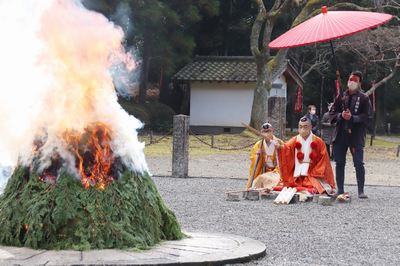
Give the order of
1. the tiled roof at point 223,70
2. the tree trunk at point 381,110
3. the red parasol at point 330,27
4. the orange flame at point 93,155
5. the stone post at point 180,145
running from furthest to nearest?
the tree trunk at point 381,110
the tiled roof at point 223,70
the stone post at point 180,145
the red parasol at point 330,27
the orange flame at point 93,155

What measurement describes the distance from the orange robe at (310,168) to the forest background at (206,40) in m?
7.71

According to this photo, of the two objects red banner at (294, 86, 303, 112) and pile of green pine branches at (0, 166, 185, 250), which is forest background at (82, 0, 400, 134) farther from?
pile of green pine branches at (0, 166, 185, 250)

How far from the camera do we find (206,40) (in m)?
25.8

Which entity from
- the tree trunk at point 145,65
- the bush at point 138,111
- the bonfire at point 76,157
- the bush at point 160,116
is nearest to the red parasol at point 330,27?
the bonfire at point 76,157

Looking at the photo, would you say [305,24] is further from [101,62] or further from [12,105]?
[12,105]

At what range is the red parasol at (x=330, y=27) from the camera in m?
5.70

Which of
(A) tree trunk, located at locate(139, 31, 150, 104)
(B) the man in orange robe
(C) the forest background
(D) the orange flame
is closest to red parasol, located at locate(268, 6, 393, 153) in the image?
(B) the man in orange robe

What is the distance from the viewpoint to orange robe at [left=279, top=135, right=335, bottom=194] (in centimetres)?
697

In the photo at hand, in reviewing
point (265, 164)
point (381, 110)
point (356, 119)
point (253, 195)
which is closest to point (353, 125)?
point (356, 119)

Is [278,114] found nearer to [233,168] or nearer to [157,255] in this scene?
[233,168]

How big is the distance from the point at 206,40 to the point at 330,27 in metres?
20.3

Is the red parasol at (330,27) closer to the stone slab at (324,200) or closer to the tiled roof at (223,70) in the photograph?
the stone slab at (324,200)

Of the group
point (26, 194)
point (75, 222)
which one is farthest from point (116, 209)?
point (26, 194)

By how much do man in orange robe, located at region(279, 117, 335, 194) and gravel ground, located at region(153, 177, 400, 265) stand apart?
0.60 meters
